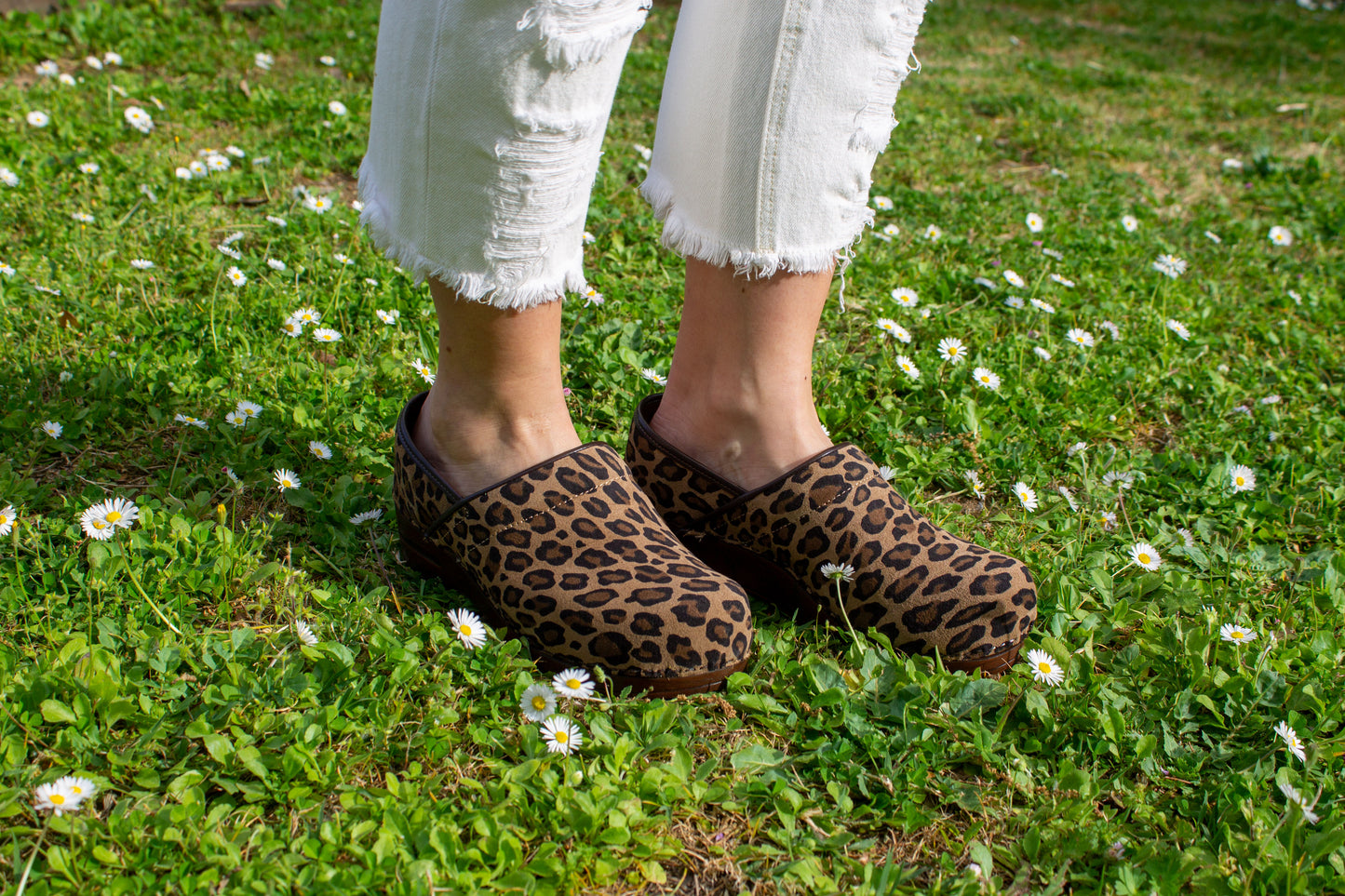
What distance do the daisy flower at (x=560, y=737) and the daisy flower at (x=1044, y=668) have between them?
0.71 meters

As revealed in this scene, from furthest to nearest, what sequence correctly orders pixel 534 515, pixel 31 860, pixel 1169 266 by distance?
pixel 1169 266, pixel 534 515, pixel 31 860

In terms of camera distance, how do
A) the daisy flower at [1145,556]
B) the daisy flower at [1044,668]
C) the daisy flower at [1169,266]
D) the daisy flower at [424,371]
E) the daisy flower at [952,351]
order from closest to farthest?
the daisy flower at [1044,668]
the daisy flower at [1145,556]
the daisy flower at [424,371]
the daisy flower at [952,351]
the daisy flower at [1169,266]

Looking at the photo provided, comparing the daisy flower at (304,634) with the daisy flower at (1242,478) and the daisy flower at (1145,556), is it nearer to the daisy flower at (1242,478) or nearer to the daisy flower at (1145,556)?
the daisy flower at (1145,556)

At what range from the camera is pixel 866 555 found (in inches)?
58.3

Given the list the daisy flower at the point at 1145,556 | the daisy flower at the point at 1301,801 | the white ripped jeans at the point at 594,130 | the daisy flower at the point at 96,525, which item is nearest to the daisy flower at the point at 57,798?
the daisy flower at the point at 96,525

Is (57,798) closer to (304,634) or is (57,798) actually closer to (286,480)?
(304,634)

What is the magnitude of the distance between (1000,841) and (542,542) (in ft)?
2.39

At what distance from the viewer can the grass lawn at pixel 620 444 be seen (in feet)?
Answer: 3.87

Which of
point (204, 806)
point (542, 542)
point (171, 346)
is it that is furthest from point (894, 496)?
point (171, 346)

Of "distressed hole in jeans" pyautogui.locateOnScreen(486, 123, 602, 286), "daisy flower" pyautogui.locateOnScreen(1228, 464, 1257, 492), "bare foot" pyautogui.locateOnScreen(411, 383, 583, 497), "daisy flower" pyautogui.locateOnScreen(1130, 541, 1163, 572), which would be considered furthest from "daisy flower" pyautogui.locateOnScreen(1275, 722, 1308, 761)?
"distressed hole in jeans" pyautogui.locateOnScreen(486, 123, 602, 286)

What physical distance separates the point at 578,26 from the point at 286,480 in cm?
99

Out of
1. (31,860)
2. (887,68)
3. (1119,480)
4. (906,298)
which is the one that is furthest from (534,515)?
(906,298)

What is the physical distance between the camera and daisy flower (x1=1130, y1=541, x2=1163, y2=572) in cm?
181

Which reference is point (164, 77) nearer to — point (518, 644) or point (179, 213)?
point (179, 213)
